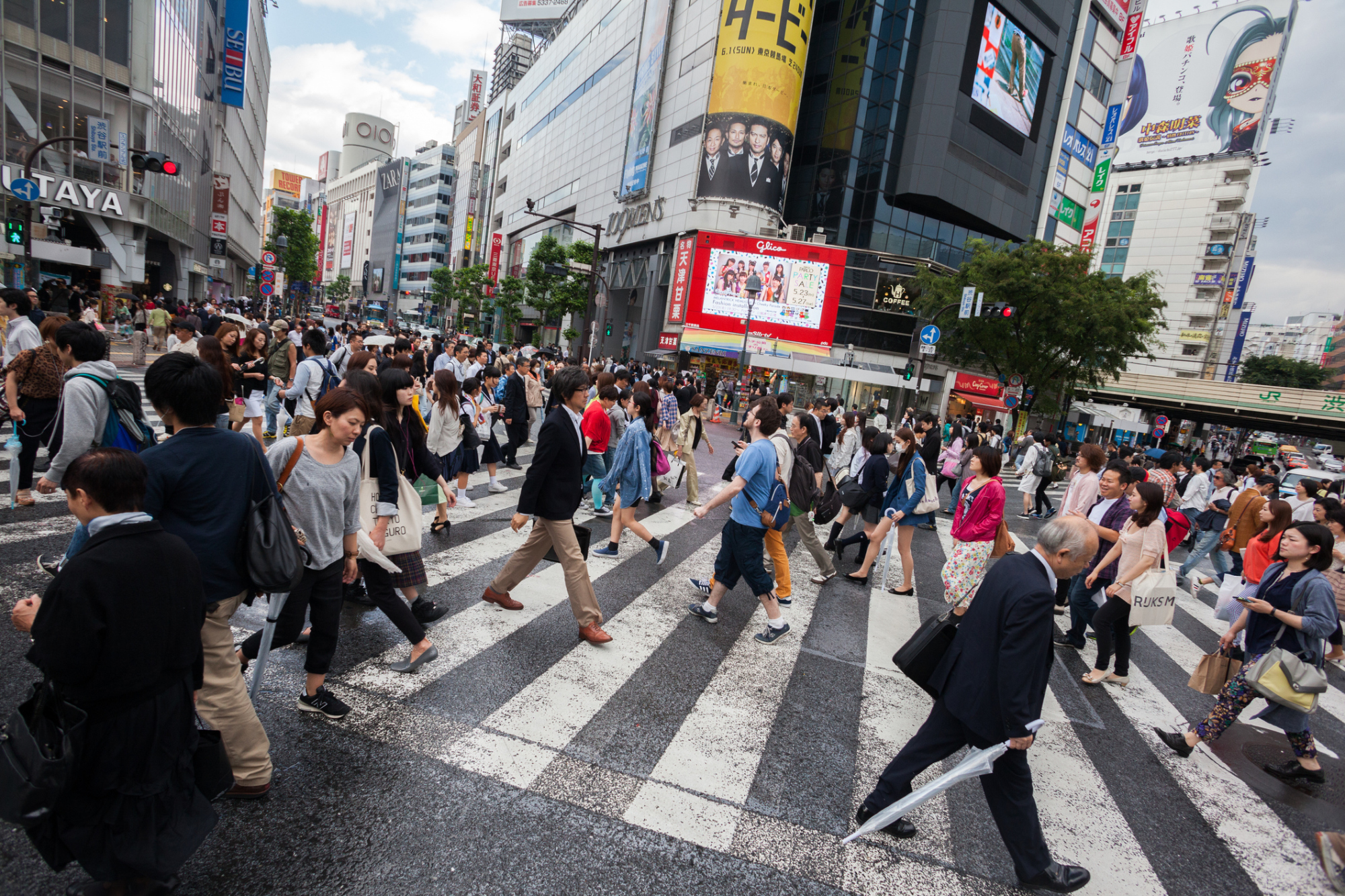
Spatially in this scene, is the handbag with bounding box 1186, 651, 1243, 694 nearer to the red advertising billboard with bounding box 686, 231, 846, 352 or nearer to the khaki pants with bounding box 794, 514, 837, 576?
the khaki pants with bounding box 794, 514, 837, 576

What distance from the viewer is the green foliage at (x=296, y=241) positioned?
A: 71438 millimetres

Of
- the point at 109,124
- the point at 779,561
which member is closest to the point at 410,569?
the point at 779,561

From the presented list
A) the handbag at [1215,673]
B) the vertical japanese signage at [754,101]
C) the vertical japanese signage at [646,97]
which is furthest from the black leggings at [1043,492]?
the vertical japanese signage at [646,97]

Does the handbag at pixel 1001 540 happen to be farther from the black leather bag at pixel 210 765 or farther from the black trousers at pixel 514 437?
the black trousers at pixel 514 437

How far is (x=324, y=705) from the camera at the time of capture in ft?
11.5

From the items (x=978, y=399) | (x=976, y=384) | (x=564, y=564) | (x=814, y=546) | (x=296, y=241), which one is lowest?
(x=814, y=546)

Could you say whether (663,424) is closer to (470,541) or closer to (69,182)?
(470,541)

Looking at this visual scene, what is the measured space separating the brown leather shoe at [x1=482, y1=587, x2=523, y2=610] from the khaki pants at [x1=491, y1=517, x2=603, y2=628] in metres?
0.07

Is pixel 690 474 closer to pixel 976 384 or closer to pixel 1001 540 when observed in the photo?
pixel 1001 540

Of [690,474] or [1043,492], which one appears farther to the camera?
[1043,492]

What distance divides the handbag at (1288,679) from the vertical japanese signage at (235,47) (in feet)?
168

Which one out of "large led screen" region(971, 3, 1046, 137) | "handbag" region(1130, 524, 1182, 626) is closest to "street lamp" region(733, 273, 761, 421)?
"handbag" region(1130, 524, 1182, 626)

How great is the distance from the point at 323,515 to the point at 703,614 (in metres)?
3.38

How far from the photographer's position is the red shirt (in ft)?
24.3
